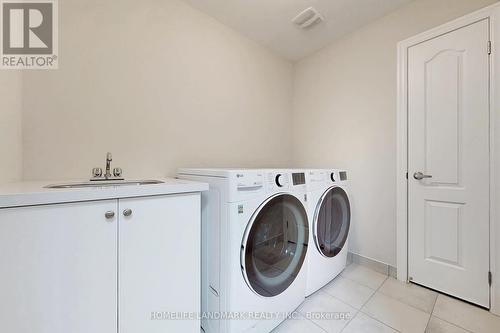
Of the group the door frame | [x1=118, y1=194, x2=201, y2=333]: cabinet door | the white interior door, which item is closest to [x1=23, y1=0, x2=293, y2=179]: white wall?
[x1=118, y1=194, x2=201, y2=333]: cabinet door

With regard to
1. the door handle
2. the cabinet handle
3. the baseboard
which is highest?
the door handle

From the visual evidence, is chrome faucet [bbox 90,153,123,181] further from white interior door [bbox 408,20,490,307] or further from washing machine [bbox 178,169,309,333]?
white interior door [bbox 408,20,490,307]

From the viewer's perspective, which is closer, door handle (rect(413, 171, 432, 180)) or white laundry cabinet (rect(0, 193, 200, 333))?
white laundry cabinet (rect(0, 193, 200, 333))

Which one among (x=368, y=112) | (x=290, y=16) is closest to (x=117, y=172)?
(x=290, y=16)

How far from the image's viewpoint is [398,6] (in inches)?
66.4

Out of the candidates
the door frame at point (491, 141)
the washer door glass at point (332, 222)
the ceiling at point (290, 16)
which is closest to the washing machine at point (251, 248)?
the washer door glass at point (332, 222)

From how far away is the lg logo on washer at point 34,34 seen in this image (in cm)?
112

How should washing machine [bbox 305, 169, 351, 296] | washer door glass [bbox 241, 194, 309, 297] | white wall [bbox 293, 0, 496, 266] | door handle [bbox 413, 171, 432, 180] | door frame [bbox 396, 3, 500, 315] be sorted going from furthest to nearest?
white wall [bbox 293, 0, 496, 266], door handle [bbox 413, 171, 432, 180], washing machine [bbox 305, 169, 351, 296], door frame [bbox 396, 3, 500, 315], washer door glass [bbox 241, 194, 309, 297]

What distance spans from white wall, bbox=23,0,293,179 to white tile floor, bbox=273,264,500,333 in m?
1.32

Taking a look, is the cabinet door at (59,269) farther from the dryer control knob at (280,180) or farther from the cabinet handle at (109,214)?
the dryer control knob at (280,180)

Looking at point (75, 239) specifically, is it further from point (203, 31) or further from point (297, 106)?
point (297, 106)

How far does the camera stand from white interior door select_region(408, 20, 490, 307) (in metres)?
1.35

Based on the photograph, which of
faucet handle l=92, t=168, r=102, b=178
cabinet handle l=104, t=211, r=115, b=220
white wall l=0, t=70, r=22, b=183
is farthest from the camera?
faucet handle l=92, t=168, r=102, b=178

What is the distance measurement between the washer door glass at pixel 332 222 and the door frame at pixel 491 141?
1.42ft
